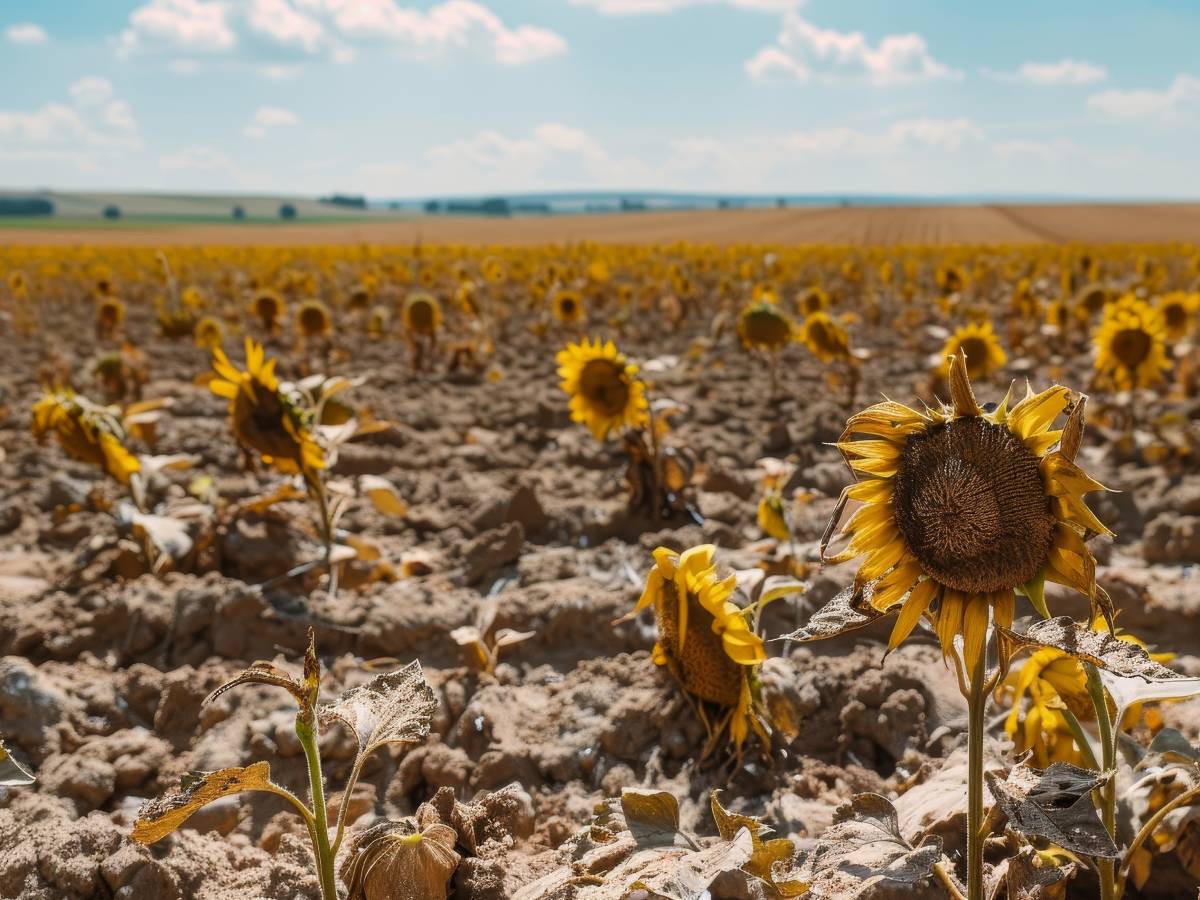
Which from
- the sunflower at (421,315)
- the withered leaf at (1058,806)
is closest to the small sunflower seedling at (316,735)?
the withered leaf at (1058,806)

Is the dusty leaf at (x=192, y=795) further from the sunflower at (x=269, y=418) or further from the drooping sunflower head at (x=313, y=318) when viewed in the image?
the drooping sunflower head at (x=313, y=318)

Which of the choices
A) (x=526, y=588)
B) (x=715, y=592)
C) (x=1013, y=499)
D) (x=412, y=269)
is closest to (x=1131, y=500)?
(x=526, y=588)

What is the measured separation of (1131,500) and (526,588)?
3.15m

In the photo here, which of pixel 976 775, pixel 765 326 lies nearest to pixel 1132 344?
pixel 765 326

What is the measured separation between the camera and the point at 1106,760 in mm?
1589

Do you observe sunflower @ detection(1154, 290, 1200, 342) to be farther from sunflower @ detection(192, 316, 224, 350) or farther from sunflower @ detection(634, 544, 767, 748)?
sunflower @ detection(192, 316, 224, 350)

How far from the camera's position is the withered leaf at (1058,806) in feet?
4.28

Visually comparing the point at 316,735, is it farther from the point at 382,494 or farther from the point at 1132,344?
the point at 1132,344

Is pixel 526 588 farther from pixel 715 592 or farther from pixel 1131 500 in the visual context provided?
pixel 1131 500

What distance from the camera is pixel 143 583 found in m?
3.70

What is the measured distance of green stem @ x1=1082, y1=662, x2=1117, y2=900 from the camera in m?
1.54

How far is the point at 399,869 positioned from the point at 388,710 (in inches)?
10.7

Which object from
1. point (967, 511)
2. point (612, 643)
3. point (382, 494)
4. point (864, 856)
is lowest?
point (612, 643)

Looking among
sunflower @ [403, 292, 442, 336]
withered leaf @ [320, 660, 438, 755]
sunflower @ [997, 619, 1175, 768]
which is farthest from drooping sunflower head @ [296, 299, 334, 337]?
sunflower @ [997, 619, 1175, 768]
